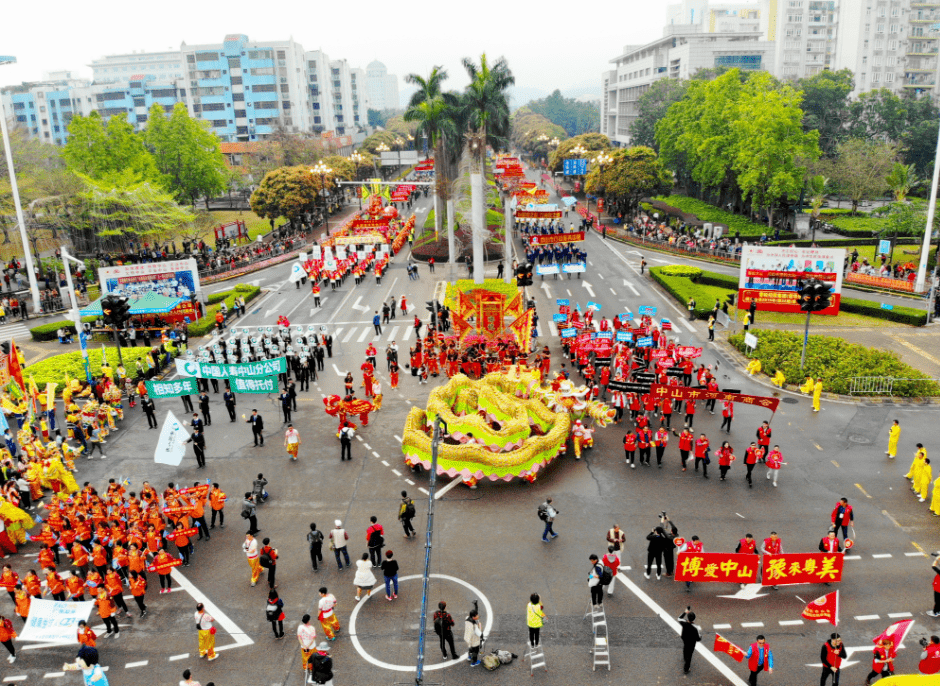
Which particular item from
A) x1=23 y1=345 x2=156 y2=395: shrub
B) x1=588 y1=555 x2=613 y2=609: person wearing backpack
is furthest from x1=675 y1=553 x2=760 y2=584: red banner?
x1=23 y1=345 x2=156 y2=395: shrub

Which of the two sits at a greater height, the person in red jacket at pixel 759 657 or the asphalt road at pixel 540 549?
the person in red jacket at pixel 759 657

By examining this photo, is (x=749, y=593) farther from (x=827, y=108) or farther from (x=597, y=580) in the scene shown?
(x=827, y=108)

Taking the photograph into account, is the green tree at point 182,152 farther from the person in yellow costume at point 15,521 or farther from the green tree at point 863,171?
the green tree at point 863,171

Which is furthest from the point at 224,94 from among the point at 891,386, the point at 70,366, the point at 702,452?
the point at 702,452

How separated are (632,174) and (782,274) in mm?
36045

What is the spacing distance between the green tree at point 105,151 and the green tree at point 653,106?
219ft

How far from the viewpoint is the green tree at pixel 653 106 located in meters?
95.6

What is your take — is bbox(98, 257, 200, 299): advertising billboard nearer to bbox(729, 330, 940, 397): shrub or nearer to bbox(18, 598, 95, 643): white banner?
bbox(18, 598, 95, 643): white banner

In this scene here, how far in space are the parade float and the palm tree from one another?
17.9 m

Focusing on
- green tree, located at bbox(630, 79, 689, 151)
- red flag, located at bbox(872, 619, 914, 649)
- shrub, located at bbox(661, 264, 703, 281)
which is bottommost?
red flag, located at bbox(872, 619, 914, 649)

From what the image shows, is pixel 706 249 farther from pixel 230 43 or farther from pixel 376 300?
pixel 230 43

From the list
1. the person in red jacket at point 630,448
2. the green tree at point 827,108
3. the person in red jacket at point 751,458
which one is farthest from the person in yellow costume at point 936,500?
the green tree at point 827,108

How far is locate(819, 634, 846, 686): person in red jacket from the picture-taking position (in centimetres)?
1204

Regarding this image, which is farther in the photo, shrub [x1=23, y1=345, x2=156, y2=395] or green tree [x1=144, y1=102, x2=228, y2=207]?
green tree [x1=144, y1=102, x2=228, y2=207]
